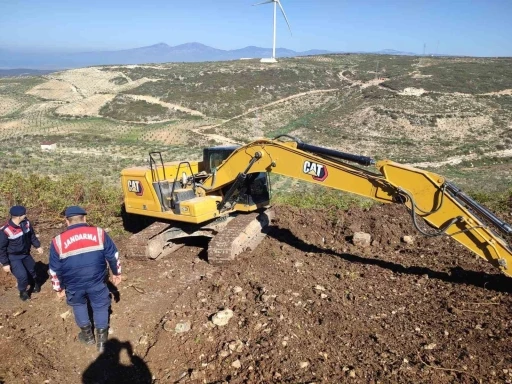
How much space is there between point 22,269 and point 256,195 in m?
4.81

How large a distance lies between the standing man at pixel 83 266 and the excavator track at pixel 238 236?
8.49 ft

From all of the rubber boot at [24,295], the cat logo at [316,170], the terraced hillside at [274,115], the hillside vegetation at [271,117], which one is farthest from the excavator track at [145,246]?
the terraced hillside at [274,115]

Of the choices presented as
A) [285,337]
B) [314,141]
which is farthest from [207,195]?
[314,141]

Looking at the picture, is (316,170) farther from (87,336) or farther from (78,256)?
(87,336)

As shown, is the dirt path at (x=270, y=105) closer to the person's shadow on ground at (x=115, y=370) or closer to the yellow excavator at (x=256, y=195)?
the yellow excavator at (x=256, y=195)

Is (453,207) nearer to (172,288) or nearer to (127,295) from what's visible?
(172,288)

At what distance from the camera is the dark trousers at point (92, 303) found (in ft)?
19.1

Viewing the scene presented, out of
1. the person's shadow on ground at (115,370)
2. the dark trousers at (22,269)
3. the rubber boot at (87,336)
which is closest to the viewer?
the person's shadow on ground at (115,370)

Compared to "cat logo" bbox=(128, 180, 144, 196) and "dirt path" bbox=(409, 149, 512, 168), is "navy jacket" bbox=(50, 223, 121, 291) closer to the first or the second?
"cat logo" bbox=(128, 180, 144, 196)

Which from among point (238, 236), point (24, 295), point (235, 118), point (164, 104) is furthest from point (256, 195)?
point (164, 104)

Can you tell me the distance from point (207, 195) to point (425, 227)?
5.37 meters

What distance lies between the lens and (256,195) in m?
9.62

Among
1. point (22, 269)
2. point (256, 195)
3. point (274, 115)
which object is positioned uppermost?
point (256, 195)

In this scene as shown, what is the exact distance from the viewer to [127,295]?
759cm
